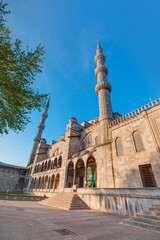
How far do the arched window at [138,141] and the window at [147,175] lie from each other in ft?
5.47

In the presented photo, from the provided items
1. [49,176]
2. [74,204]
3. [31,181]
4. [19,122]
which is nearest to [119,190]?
[74,204]

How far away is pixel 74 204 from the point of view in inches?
464

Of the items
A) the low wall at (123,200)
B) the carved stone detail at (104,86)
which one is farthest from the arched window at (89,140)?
the low wall at (123,200)

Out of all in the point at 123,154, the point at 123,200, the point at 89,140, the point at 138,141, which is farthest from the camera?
the point at 89,140

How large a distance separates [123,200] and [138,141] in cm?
584

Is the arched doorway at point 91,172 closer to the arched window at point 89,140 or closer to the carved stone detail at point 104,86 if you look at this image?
the arched window at point 89,140

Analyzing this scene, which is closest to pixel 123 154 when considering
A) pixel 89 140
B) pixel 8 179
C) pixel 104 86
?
pixel 89 140

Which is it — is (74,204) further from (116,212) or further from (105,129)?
(105,129)

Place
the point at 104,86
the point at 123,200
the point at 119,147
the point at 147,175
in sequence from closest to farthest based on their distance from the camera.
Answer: the point at 123,200, the point at 147,175, the point at 119,147, the point at 104,86

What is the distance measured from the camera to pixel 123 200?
9273 mm

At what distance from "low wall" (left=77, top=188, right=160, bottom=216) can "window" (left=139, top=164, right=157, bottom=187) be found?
8.52ft

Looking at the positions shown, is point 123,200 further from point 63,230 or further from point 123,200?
point 63,230

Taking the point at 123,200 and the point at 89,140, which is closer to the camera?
the point at 123,200

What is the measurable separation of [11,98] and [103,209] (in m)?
11.9
